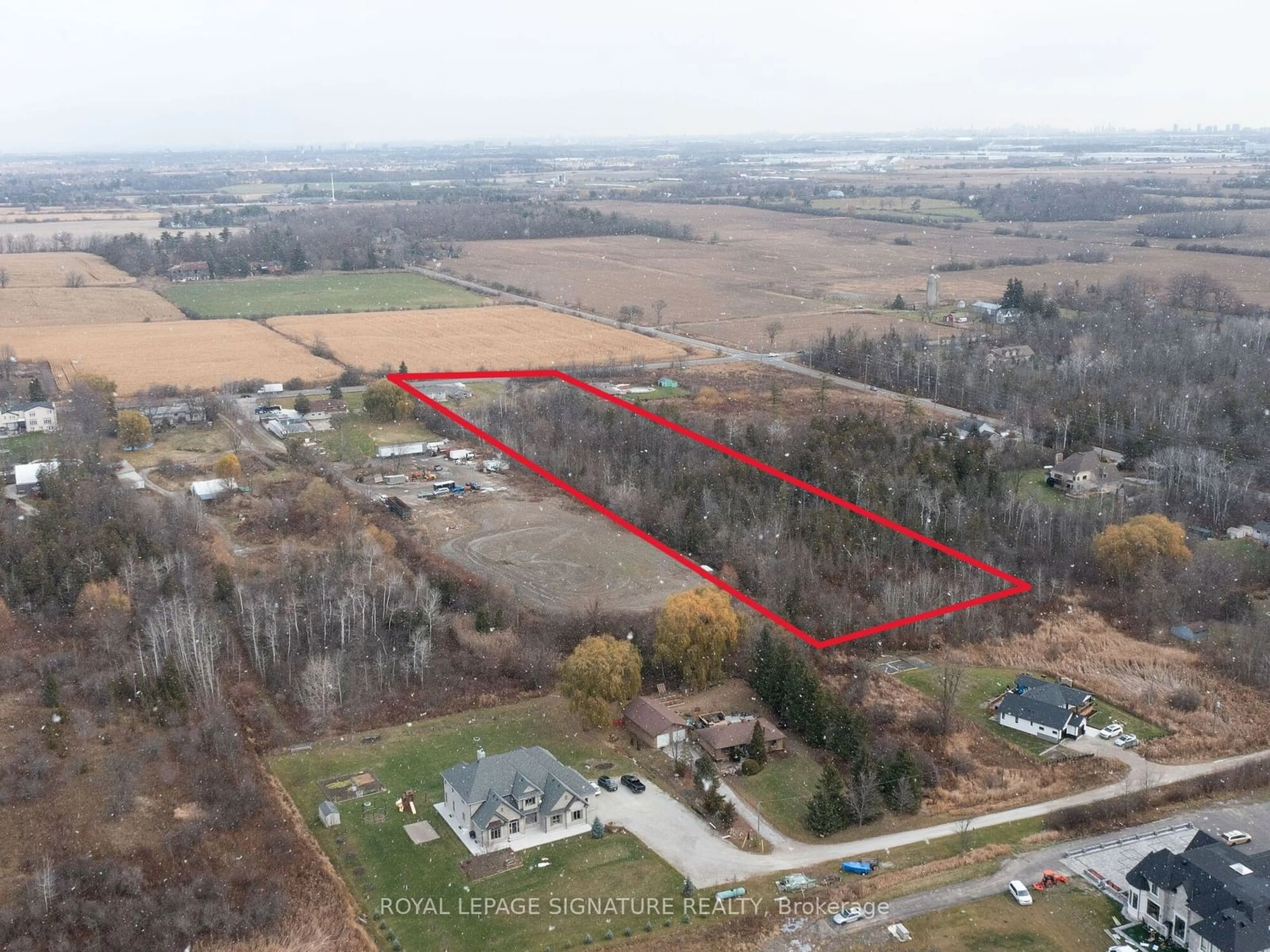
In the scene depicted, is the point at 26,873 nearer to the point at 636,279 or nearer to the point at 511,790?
the point at 511,790

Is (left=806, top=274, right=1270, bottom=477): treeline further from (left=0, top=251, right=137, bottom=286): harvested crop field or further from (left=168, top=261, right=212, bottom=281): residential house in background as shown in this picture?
(left=0, top=251, right=137, bottom=286): harvested crop field

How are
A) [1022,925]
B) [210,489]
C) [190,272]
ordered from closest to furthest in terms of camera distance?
[1022,925]
[210,489]
[190,272]

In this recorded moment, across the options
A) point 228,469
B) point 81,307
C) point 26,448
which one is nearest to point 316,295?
point 81,307

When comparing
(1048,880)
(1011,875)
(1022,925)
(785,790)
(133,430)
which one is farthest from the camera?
(133,430)

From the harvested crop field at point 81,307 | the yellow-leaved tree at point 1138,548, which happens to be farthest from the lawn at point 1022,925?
the harvested crop field at point 81,307

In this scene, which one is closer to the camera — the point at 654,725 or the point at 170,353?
the point at 654,725

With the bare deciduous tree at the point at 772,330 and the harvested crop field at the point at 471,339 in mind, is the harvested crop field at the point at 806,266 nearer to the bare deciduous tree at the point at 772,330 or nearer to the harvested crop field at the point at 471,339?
the bare deciduous tree at the point at 772,330

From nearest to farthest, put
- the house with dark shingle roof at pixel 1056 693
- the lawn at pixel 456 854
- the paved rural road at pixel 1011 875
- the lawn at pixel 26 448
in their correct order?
the paved rural road at pixel 1011 875 → the lawn at pixel 456 854 → the house with dark shingle roof at pixel 1056 693 → the lawn at pixel 26 448

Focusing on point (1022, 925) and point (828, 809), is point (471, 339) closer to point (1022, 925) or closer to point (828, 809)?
point (828, 809)
